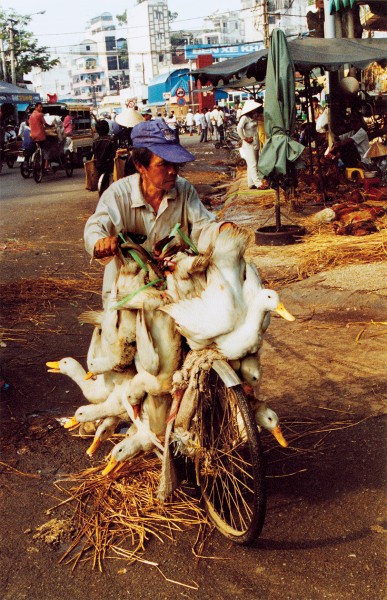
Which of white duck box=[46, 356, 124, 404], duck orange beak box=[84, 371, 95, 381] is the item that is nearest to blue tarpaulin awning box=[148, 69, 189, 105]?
white duck box=[46, 356, 124, 404]

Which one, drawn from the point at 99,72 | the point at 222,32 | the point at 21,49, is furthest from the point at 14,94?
the point at 99,72

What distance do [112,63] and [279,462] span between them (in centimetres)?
13779

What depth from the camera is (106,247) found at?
321cm

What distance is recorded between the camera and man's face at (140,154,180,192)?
3.50m

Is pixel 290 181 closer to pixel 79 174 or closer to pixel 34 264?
pixel 34 264

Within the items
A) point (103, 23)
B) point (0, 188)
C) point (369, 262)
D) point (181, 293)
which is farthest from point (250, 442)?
point (103, 23)

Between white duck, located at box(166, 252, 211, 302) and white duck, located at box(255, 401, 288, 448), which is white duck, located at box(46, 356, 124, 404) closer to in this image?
white duck, located at box(166, 252, 211, 302)

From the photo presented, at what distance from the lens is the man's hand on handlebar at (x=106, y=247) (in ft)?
10.5

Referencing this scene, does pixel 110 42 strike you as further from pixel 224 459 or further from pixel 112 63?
pixel 224 459

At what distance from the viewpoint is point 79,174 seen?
2378cm

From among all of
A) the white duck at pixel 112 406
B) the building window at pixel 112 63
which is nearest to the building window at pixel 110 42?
the building window at pixel 112 63

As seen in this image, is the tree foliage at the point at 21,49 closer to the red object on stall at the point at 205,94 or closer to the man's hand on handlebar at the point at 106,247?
the red object on stall at the point at 205,94

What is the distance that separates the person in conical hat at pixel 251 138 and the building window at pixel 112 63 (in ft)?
405

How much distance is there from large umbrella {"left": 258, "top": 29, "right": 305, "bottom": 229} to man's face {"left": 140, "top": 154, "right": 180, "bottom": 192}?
6.19 m
